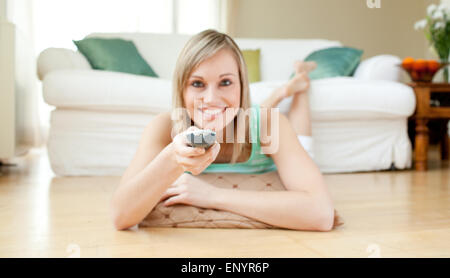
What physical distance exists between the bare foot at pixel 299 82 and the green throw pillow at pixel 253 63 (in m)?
0.66

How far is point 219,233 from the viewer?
105 cm

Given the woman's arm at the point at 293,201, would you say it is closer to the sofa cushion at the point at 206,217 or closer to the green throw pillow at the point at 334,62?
the sofa cushion at the point at 206,217

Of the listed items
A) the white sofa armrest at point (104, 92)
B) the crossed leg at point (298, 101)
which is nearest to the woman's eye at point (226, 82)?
the crossed leg at point (298, 101)

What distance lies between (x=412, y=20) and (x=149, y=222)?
14.6 ft

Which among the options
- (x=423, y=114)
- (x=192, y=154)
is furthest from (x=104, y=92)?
(x=423, y=114)

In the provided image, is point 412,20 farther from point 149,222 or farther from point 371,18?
point 149,222

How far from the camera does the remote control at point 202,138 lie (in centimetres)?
71

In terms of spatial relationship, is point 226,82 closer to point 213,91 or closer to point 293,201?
point 213,91

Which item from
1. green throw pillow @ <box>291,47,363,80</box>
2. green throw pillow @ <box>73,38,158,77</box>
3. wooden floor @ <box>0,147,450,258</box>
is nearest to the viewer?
wooden floor @ <box>0,147,450,258</box>

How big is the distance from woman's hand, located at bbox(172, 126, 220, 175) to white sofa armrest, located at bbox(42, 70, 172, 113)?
1.32 metres

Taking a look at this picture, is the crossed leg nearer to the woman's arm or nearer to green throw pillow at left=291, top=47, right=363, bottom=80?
green throw pillow at left=291, top=47, right=363, bottom=80

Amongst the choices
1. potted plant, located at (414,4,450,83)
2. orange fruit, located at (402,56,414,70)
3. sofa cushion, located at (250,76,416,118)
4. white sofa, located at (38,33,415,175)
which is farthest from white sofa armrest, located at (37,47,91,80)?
potted plant, located at (414,4,450,83)

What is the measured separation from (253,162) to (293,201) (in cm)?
22

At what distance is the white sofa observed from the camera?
2066 millimetres
